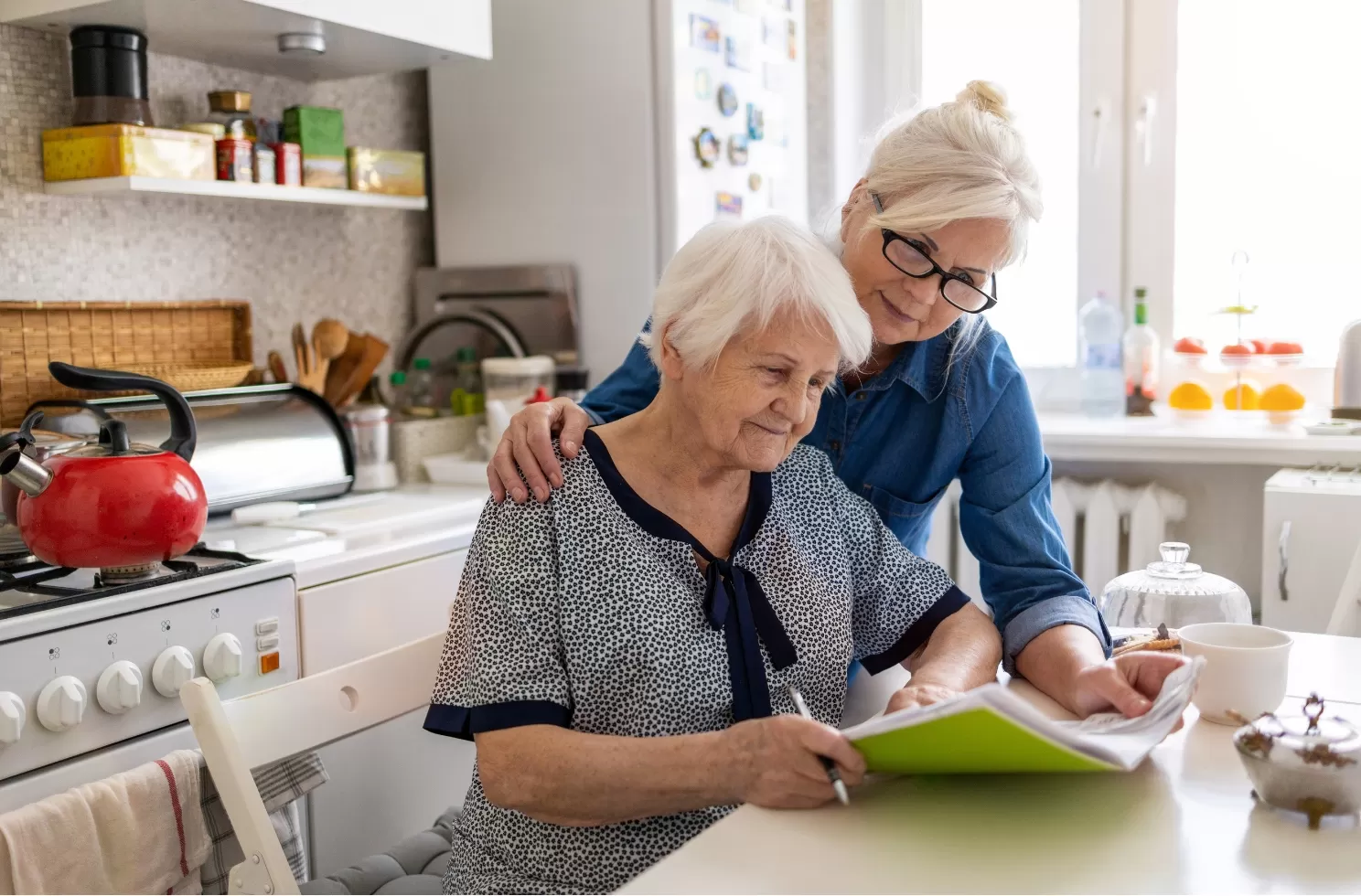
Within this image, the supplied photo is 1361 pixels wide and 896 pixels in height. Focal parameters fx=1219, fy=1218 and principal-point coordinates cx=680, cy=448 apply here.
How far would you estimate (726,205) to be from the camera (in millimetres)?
2785

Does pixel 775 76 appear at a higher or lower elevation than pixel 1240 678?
higher

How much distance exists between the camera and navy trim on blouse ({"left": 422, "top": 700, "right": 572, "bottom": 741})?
1098 mm

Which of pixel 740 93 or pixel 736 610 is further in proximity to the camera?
pixel 740 93

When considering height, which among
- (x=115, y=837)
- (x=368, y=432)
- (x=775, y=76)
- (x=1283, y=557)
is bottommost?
(x=115, y=837)

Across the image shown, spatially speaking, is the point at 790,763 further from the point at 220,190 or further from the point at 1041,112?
the point at 1041,112

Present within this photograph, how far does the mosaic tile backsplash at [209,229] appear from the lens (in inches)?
81.7

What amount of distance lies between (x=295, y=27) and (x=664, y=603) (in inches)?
57.7

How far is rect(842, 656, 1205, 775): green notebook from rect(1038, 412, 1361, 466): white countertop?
5.20 feet

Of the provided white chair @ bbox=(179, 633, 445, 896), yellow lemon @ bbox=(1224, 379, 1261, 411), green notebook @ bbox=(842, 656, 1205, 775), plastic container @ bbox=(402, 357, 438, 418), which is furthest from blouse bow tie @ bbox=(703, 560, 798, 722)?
yellow lemon @ bbox=(1224, 379, 1261, 411)

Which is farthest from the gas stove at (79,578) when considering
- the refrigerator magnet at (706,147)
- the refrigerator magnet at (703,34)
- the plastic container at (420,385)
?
the refrigerator magnet at (703,34)

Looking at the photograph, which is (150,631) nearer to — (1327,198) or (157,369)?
(157,369)

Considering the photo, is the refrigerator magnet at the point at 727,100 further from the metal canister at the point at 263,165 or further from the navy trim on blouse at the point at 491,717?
the navy trim on blouse at the point at 491,717

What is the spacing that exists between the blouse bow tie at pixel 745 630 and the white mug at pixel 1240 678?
0.39 m

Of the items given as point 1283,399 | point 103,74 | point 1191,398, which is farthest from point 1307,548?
point 103,74
